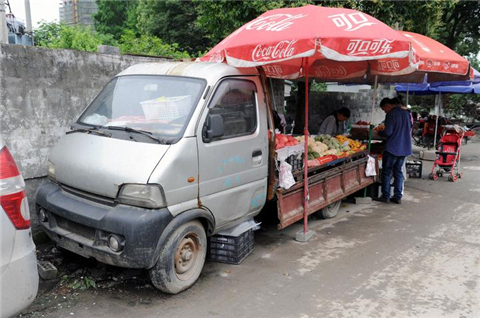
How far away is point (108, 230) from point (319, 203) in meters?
3.27

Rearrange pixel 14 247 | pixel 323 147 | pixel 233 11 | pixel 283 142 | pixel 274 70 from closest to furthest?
pixel 14 247 → pixel 283 142 → pixel 323 147 → pixel 274 70 → pixel 233 11

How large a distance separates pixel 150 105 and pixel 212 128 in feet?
2.35

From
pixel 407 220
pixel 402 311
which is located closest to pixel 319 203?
pixel 407 220

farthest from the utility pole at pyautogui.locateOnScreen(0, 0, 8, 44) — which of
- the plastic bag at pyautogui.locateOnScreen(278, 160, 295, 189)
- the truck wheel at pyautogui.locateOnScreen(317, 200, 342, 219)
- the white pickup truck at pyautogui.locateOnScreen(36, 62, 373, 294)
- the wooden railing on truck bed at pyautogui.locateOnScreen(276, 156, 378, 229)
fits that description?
the truck wheel at pyautogui.locateOnScreen(317, 200, 342, 219)

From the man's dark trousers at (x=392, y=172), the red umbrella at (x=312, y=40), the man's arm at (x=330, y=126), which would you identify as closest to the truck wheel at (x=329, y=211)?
the red umbrella at (x=312, y=40)

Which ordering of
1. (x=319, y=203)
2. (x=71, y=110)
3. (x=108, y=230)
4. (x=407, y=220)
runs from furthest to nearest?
(x=407, y=220), (x=319, y=203), (x=71, y=110), (x=108, y=230)

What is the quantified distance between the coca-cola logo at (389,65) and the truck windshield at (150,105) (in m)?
3.44

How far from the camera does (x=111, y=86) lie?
458 cm

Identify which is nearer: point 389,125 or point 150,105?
point 150,105

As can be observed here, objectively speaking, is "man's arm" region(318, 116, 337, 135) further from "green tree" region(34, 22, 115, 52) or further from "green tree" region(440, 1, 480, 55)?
"green tree" region(440, 1, 480, 55)

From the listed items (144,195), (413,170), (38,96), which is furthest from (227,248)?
(413,170)

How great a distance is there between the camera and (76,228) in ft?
12.2

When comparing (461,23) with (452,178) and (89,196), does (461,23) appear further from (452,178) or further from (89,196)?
(89,196)

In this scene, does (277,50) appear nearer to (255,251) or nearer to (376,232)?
(255,251)
